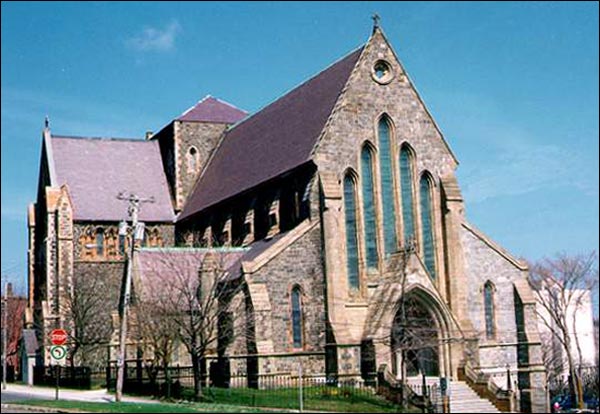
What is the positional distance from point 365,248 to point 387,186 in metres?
3.11

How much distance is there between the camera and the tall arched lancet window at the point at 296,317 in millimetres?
40688

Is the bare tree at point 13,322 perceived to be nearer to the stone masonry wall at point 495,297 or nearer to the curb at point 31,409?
the stone masonry wall at point 495,297

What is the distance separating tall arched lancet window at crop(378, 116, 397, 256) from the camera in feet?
141

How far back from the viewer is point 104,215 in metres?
57.2

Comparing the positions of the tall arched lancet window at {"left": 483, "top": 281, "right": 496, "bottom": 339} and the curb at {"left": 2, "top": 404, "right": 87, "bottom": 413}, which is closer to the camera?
the curb at {"left": 2, "top": 404, "right": 87, "bottom": 413}

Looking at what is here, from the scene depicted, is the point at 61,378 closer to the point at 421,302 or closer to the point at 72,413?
the point at 421,302

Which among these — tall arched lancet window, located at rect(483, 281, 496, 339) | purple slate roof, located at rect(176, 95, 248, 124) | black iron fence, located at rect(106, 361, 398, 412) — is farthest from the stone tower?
tall arched lancet window, located at rect(483, 281, 496, 339)

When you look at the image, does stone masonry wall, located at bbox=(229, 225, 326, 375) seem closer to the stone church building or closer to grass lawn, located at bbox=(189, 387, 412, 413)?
the stone church building

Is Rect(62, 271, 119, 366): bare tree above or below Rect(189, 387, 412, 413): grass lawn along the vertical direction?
above

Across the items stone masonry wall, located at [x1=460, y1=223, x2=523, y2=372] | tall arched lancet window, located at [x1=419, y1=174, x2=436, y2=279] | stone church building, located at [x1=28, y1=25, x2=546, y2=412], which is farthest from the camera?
tall arched lancet window, located at [x1=419, y1=174, x2=436, y2=279]

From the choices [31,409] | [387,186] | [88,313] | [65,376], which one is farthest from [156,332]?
[88,313]

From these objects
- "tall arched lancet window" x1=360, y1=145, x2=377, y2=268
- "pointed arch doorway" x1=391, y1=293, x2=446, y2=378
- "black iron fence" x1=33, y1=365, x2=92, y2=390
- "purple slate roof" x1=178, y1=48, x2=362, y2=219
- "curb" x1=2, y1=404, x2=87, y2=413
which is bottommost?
"curb" x1=2, y1=404, x2=87, y2=413

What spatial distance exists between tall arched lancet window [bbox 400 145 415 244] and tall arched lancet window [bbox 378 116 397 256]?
1.94 feet

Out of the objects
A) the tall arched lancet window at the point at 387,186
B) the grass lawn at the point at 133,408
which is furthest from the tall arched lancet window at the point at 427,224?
the grass lawn at the point at 133,408
